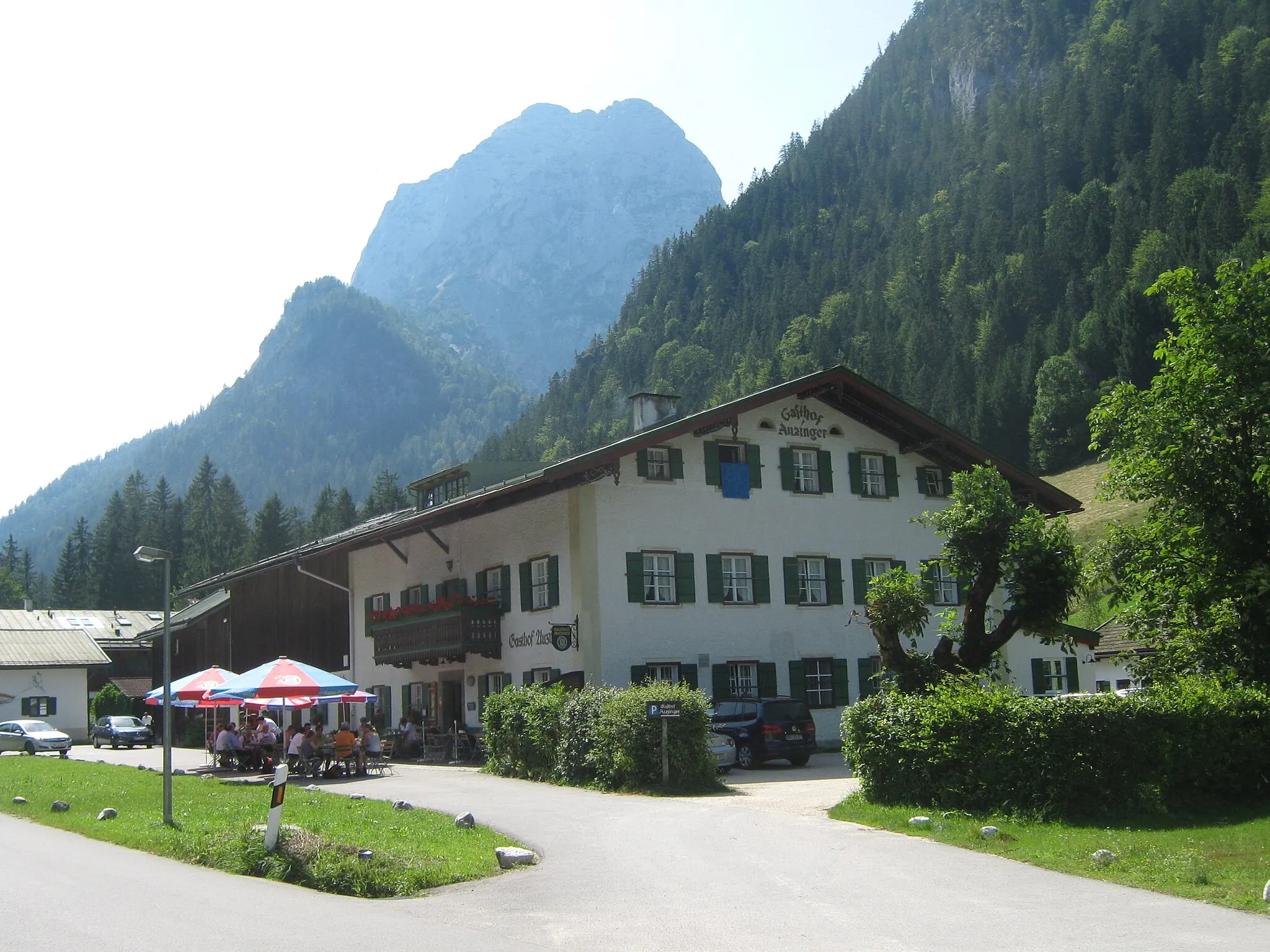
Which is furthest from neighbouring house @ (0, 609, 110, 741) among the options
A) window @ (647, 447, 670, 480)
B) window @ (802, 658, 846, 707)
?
window @ (802, 658, 846, 707)

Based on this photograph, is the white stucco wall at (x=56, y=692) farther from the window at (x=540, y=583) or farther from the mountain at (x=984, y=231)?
the mountain at (x=984, y=231)

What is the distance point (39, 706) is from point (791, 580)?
43287mm

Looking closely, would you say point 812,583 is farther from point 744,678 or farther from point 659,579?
point 659,579

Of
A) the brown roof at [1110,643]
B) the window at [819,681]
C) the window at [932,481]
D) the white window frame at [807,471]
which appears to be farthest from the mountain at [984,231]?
the window at [819,681]

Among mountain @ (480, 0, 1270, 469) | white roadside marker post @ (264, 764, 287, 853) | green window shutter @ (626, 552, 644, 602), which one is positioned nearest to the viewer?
white roadside marker post @ (264, 764, 287, 853)

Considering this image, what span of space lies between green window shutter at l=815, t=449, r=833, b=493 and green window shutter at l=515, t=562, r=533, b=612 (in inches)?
311

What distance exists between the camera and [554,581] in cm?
3061

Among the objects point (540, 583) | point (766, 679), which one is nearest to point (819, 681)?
point (766, 679)

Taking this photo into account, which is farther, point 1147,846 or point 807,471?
point 807,471

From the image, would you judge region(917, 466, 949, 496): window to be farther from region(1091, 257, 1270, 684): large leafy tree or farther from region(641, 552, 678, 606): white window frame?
region(1091, 257, 1270, 684): large leafy tree

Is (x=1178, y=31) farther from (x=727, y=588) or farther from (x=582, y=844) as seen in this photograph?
(x=582, y=844)

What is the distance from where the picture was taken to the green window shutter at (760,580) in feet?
104

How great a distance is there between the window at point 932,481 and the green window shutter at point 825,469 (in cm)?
311

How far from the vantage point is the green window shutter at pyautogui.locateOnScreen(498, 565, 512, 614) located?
1282 inches
